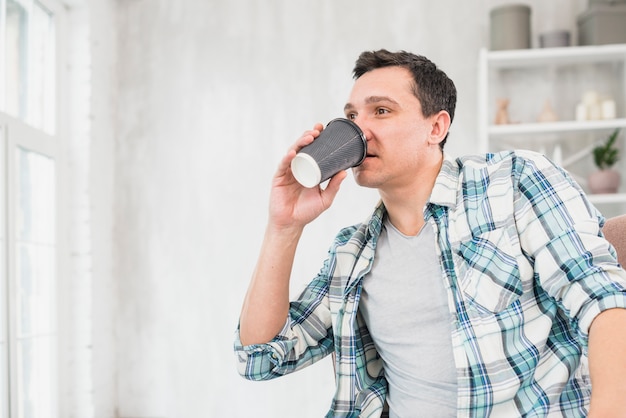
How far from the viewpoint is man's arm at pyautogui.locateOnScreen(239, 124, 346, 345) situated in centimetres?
139

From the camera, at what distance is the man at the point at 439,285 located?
3.81ft

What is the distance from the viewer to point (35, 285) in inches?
115

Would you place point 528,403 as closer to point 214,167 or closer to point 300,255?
point 300,255

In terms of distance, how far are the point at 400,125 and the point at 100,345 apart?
2.33 m

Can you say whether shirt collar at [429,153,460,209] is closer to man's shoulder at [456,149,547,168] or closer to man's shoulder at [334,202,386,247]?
man's shoulder at [456,149,547,168]

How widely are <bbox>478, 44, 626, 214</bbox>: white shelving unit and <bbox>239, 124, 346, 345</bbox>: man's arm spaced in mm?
1842

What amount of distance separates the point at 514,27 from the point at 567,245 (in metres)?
2.23

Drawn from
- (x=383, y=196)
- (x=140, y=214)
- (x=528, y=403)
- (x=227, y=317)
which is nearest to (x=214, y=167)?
(x=140, y=214)

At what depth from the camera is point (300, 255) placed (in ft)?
11.3

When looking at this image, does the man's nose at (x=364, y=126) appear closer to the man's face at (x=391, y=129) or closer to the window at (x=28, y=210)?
the man's face at (x=391, y=129)

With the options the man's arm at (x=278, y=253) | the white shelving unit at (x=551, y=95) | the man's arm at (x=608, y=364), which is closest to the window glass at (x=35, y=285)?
the man's arm at (x=278, y=253)

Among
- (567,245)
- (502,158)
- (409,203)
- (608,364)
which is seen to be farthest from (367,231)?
(608,364)

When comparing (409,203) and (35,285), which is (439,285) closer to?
(409,203)

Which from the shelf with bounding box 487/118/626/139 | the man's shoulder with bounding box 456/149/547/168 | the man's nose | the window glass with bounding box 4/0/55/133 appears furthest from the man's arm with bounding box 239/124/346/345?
the shelf with bounding box 487/118/626/139
